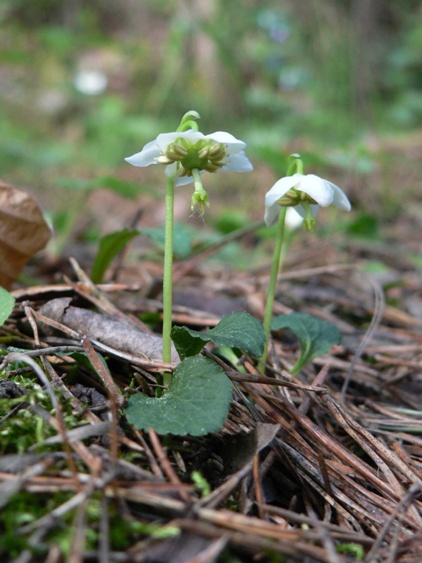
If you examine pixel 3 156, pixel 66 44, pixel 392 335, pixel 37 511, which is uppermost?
pixel 66 44

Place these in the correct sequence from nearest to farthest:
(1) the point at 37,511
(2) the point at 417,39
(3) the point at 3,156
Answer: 1. (1) the point at 37,511
2. (3) the point at 3,156
3. (2) the point at 417,39

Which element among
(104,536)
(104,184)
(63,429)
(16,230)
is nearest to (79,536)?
(104,536)

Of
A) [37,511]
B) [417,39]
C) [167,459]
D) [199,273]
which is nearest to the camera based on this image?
[37,511]

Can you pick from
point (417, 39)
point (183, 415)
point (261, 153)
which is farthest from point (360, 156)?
point (417, 39)

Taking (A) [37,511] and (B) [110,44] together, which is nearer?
(A) [37,511]

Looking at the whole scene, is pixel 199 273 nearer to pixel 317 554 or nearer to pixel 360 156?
pixel 360 156

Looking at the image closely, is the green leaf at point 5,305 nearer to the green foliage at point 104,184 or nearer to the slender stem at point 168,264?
the slender stem at point 168,264

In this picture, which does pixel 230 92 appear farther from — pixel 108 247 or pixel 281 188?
pixel 281 188
